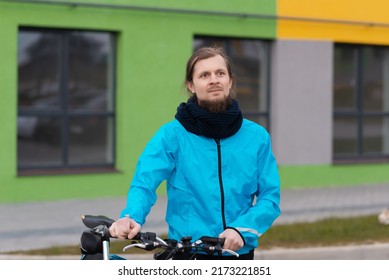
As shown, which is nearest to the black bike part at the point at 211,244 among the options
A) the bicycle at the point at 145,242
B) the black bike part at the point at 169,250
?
the bicycle at the point at 145,242

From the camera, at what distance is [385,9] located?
1584 cm

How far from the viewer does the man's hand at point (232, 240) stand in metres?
3.41

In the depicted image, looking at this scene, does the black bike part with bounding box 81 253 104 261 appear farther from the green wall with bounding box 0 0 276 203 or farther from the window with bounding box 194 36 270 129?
the window with bounding box 194 36 270 129

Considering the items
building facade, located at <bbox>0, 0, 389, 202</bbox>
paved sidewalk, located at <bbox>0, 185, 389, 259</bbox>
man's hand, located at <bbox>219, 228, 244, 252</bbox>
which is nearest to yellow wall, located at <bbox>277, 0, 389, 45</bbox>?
building facade, located at <bbox>0, 0, 389, 202</bbox>

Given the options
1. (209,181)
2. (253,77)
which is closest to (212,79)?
(209,181)

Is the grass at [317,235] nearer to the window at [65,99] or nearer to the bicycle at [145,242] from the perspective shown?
the window at [65,99]

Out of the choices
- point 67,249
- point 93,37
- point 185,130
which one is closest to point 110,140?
point 93,37

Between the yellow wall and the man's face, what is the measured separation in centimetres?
1130

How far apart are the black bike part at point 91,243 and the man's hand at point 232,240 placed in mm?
452

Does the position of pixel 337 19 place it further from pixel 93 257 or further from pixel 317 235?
pixel 93 257

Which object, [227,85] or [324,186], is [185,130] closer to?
[227,85]

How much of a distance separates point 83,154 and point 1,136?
4.65 ft

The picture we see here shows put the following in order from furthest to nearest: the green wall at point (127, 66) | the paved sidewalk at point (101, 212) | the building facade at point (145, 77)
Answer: the building facade at point (145, 77), the green wall at point (127, 66), the paved sidewalk at point (101, 212)

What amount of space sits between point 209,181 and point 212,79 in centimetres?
40
